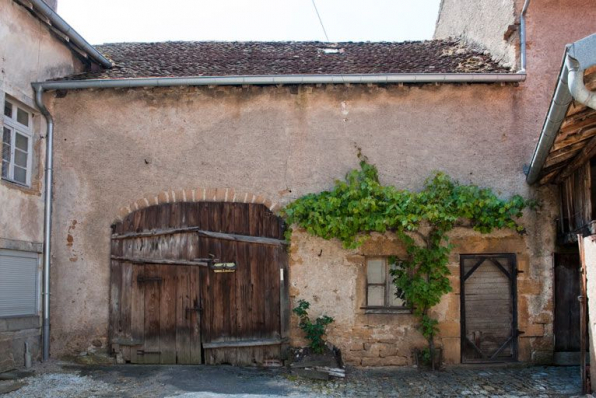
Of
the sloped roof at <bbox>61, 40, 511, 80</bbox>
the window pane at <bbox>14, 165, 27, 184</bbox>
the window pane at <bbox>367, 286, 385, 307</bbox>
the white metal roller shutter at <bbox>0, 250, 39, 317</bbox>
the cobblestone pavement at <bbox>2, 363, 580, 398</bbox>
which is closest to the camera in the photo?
the cobblestone pavement at <bbox>2, 363, 580, 398</bbox>

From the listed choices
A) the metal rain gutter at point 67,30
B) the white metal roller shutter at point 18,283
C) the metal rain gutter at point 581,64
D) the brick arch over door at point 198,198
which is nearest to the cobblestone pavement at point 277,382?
the white metal roller shutter at point 18,283

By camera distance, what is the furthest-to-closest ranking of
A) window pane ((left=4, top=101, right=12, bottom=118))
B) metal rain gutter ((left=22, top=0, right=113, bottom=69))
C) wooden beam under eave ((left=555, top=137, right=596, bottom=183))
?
1. metal rain gutter ((left=22, top=0, right=113, bottom=69))
2. window pane ((left=4, top=101, right=12, bottom=118))
3. wooden beam under eave ((left=555, top=137, right=596, bottom=183))

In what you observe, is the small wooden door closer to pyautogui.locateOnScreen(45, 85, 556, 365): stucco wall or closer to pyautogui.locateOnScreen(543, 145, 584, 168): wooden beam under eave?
pyautogui.locateOnScreen(45, 85, 556, 365): stucco wall

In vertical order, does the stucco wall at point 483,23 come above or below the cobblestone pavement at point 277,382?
above

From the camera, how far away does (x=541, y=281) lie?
26.7 ft

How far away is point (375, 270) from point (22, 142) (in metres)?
5.28

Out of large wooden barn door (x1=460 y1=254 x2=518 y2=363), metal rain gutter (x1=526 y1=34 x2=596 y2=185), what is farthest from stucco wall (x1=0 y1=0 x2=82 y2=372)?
metal rain gutter (x1=526 y1=34 x2=596 y2=185)

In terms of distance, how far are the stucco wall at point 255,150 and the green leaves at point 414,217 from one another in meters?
0.34

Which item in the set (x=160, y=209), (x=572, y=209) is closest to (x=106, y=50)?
(x=160, y=209)

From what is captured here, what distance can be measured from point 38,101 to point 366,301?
543cm

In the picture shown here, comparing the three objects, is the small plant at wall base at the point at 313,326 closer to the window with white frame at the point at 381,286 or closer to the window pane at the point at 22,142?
the window with white frame at the point at 381,286

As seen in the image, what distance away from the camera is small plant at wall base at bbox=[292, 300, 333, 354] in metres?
7.91

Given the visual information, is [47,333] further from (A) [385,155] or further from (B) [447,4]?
(B) [447,4]

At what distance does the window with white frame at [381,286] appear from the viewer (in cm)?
820
